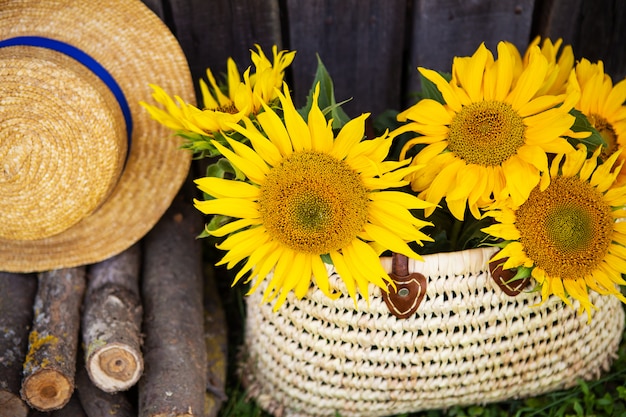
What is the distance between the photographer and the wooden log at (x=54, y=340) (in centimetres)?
142

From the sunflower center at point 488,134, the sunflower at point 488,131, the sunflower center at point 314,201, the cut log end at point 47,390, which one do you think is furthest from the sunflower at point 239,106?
the cut log end at point 47,390

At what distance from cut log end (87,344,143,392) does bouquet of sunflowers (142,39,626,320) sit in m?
0.37

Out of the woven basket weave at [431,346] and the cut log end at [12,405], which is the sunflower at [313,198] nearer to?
the woven basket weave at [431,346]

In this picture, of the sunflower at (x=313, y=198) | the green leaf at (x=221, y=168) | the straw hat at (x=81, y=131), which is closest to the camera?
the sunflower at (x=313, y=198)

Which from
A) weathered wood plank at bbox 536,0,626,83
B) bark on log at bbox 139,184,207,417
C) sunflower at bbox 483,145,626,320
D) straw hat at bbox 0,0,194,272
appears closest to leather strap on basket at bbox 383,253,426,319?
sunflower at bbox 483,145,626,320

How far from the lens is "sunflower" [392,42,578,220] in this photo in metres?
1.23

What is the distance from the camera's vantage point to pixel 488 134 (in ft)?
4.04

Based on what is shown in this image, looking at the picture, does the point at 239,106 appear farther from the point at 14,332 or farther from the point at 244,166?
the point at 14,332

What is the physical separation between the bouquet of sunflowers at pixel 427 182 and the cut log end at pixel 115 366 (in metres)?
0.37

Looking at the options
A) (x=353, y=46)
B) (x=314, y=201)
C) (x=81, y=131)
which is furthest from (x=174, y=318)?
(x=353, y=46)

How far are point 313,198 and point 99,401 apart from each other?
0.75 metres

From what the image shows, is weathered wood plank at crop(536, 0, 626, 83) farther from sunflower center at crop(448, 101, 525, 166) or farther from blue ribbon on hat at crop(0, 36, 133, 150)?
blue ribbon on hat at crop(0, 36, 133, 150)

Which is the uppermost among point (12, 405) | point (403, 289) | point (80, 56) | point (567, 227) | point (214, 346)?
point (80, 56)

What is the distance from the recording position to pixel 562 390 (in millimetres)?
1673
